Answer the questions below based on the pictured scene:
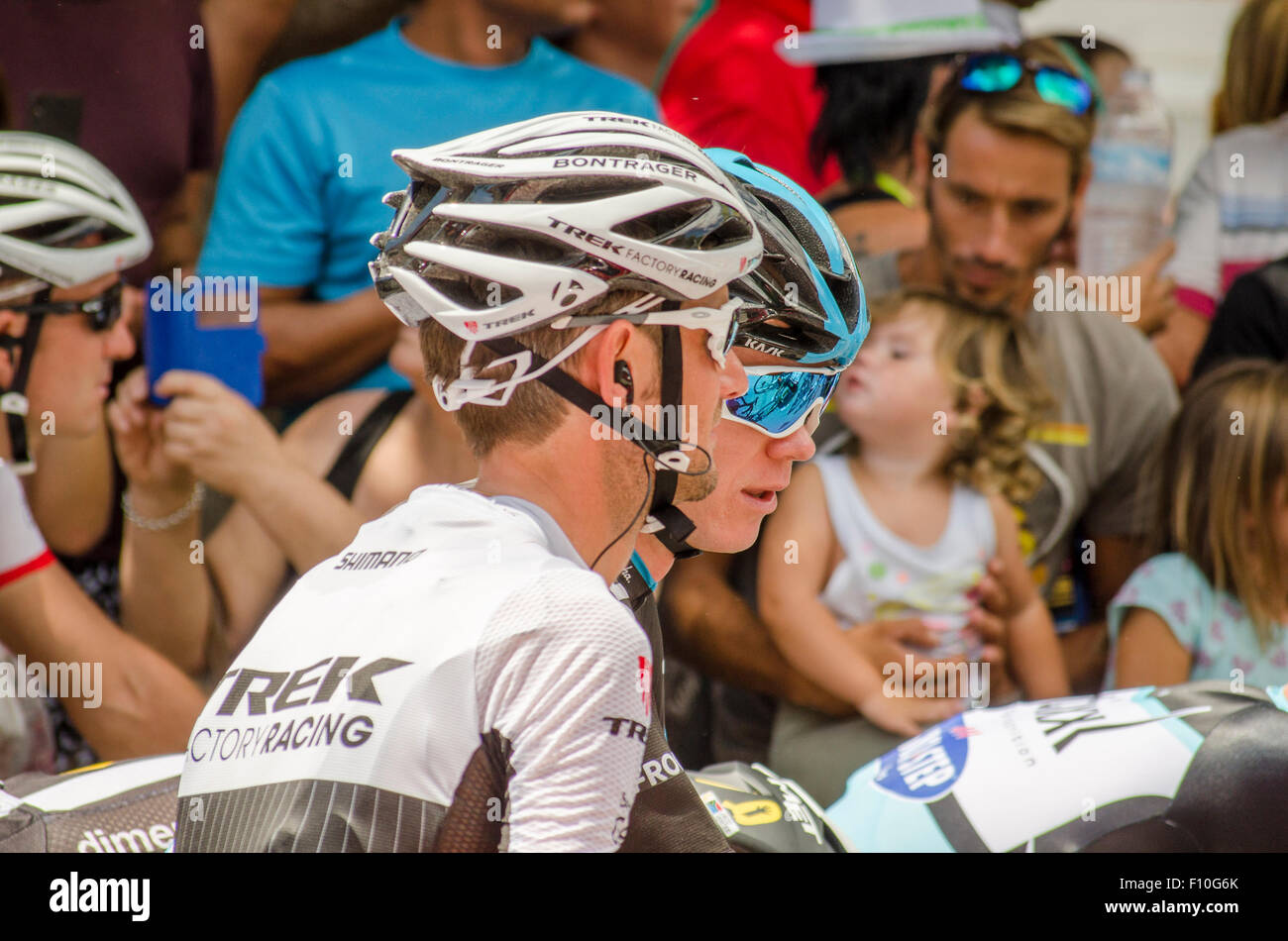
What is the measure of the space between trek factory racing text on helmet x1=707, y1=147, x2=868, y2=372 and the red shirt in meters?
1.62

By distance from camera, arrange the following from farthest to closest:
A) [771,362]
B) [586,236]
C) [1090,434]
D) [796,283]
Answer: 1. [1090,434]
2. [771,362]
3. [796,283]
4. [586,236]

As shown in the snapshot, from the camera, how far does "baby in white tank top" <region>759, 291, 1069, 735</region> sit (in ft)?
12.2

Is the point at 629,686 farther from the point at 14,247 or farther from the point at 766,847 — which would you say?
the point at 14,247

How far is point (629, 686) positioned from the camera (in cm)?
148

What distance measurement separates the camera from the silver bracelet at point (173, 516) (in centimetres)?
343

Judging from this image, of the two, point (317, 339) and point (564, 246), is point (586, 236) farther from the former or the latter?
point (317, 339)

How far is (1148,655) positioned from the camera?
3.77 m

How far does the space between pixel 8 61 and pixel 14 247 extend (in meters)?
0.60

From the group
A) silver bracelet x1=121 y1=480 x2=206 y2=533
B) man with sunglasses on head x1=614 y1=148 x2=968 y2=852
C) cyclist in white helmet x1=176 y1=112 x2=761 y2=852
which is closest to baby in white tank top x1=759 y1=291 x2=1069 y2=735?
man with sunglasses on head x1=614 y1=148 x2=968 y2=852

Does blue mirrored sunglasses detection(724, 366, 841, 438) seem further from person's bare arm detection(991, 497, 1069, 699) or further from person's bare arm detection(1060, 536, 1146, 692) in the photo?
person's bare arm detection(1060, 536, 1146, 692)

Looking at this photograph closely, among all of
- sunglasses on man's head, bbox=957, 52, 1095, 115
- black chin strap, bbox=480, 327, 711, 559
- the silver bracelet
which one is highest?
sunglasses on man's head, bbox=957, 52, 1095, 115

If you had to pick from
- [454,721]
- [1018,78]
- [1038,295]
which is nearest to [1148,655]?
[1038,295]

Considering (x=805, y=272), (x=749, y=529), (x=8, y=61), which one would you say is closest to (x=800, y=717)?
(x=749, y=529)

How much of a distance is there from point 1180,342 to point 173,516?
3117 millimetres
